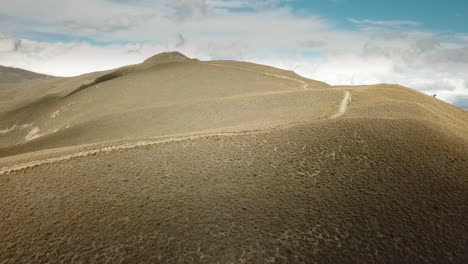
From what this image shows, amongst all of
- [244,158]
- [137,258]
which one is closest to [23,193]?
[137,258]

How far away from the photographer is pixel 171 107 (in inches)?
2601

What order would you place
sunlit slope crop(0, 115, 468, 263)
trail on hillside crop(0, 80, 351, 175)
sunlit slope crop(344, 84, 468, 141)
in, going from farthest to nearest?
sunlit slope crop(344, 84, 468, 141) < trail on hillside crop(0, 80, 351, 175) < sunlit slope crop(0, 115, 468, 263)

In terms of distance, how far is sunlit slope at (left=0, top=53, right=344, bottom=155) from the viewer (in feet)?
171

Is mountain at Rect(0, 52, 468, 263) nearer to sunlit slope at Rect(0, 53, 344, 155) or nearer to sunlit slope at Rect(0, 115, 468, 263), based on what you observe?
Result: sunlit slope at Rect(0, 115, 468, 263)

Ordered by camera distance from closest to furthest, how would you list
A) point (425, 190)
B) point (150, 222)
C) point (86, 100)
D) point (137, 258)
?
1. point (137, 258)
2. point (150, 222)
3. point (425, 190)
4. point (86, 100)

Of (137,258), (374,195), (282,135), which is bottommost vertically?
(137,258)

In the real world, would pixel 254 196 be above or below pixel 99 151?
below

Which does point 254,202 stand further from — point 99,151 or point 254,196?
point 99,151

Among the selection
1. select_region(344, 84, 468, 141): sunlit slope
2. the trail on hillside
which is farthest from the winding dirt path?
the trail on hillside

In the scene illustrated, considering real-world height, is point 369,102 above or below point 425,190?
above

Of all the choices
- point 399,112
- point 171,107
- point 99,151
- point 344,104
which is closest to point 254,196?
point 99,151

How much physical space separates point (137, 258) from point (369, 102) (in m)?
42.5

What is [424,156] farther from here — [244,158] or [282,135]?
[244,158]

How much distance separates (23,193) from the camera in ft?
79.7
